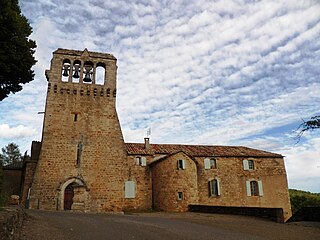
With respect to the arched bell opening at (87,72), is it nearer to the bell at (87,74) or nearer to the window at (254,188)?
the bell at (87,74)

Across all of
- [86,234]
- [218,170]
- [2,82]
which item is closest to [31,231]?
[86,234]

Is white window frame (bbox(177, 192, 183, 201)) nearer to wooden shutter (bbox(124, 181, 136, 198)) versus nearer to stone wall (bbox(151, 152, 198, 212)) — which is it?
stone wall (bbox(151, 152, 198, 212))

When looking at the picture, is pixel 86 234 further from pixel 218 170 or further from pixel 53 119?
pixel 218 170

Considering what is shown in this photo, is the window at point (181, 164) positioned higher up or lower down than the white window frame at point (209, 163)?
lower down

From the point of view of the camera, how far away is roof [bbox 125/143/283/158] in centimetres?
2672

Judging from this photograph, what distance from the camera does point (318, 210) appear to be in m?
14.7

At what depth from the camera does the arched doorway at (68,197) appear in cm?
2196

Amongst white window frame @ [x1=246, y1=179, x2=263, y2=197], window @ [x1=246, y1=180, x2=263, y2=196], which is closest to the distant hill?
white window frame @ [x1=246, y1=179, x2=263, y2=197]

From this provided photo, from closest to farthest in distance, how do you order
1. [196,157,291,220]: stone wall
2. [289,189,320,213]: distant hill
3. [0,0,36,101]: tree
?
[0,0,36,101]: tree → [196,157,291,220]: stone wall → [289,189,320,213]: distant hill

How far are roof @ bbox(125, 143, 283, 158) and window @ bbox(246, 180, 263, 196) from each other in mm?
2761

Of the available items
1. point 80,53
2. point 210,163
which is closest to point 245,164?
point 210,163

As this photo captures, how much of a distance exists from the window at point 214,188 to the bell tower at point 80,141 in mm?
8565

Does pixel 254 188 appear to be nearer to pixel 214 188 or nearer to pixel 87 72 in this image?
pixel 214 188

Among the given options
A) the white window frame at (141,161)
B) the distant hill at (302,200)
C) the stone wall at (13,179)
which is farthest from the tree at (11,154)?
the distant hill at (302,200)
